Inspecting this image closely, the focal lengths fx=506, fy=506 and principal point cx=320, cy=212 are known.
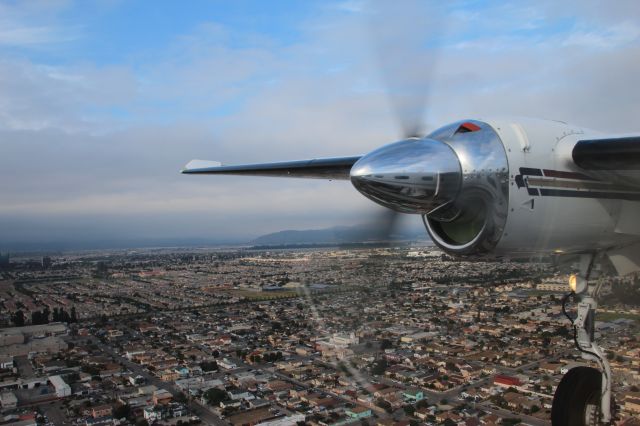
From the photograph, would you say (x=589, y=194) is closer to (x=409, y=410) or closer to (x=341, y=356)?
(x=409, y=410)

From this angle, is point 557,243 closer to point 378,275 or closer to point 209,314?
point 378,275

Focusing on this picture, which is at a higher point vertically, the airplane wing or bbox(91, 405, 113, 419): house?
the airplane wing

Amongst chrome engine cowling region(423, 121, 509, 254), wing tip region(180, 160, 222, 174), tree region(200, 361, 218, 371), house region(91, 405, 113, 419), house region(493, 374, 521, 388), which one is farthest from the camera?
tree region(200, 361, 218, 371)

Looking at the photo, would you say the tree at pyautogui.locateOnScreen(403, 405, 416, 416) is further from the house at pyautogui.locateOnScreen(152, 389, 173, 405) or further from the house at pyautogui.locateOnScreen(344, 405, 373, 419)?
the house at pyautogui.locateOnScreen(152, 389, 173, 405)

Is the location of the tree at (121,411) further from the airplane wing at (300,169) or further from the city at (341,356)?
the airplane wing at (300,169)

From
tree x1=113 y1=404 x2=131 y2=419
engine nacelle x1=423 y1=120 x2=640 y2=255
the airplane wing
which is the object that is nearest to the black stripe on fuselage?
engine nacelle x1=423 y1=120 x2=640 y2=255

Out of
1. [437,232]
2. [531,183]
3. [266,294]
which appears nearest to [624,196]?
[531,183]
